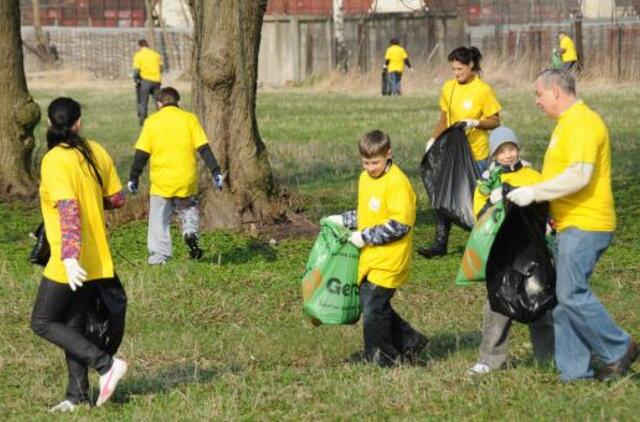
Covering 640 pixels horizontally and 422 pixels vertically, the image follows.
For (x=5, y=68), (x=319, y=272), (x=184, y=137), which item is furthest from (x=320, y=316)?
(x=5, y=68)

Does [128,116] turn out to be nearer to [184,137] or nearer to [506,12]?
[184,137]

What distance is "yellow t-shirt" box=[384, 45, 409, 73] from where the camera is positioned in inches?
1604

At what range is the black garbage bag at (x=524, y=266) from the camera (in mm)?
7988

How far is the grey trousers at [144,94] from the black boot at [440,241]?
17.7 m

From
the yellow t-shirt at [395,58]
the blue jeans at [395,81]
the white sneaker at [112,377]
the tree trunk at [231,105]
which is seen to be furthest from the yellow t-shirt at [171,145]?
the blue jeans at [395,81]

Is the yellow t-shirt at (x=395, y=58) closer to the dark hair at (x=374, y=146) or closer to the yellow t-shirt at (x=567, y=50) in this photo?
the yellow t-shirt at (x=567, y=50)

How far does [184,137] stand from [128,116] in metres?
20.7

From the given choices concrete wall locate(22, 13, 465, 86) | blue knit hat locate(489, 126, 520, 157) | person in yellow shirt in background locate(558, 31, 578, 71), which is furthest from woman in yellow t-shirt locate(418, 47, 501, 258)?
concrete wall locate(22, 13, 465, 86)

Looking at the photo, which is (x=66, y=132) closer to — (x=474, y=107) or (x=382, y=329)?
(x=382, y=329)

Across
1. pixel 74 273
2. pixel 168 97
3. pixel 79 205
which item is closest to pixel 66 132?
pixel 79 205

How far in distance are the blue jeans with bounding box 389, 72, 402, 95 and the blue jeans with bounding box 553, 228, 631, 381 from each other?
111ft

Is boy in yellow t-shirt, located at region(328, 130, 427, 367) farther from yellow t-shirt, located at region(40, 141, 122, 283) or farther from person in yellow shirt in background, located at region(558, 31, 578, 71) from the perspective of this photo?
person in yellow shirt in background, located at region(558, 31, 578, 71)

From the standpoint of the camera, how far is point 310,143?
24.1 metres

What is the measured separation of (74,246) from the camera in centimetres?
738
